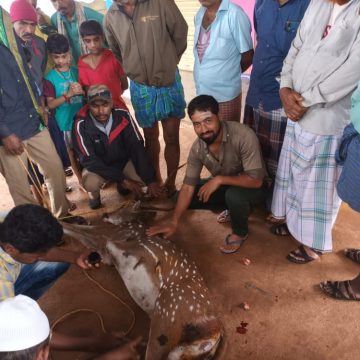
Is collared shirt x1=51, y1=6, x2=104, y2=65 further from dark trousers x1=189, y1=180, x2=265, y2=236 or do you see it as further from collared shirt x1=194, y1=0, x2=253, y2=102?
dark trousers x1=189, y1=180, x2=265, y2=236

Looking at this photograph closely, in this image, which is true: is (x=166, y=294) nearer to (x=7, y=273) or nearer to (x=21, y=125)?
(x=7, y=273)

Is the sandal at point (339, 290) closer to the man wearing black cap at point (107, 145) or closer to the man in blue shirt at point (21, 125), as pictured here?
the man wearing black cap at point (107, 145)

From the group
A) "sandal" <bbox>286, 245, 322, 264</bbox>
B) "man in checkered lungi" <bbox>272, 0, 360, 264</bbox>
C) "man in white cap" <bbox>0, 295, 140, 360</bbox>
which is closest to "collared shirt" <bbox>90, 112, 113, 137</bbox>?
"man in checkered lungi" <bbox>272, 0, 360, 264</bbox>

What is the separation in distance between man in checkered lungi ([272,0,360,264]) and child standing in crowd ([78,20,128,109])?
6.41 feet

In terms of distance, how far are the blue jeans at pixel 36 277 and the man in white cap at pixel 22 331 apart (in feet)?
3.63

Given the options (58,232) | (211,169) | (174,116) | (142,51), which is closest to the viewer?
(58,232)

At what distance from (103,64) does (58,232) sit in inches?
87.6

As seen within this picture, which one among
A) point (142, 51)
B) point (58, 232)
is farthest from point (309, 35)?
point (58, 232)

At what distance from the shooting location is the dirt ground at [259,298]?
2.20 m

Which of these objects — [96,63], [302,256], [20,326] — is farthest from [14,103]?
[302,256]

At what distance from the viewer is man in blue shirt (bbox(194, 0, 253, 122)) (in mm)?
2967

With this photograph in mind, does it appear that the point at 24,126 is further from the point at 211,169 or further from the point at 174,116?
the point at 211,169

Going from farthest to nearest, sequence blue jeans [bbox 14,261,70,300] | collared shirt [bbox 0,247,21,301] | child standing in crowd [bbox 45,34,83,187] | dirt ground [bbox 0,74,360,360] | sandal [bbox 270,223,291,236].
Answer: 1. child standing in crowd [bbox 45,34,83,187]
2. sandal [bbox 270,223,291,236]
3. blue jeans [bbox 14,261,70,300]
4. dirt ground [bbox 0,74,360,360]
5. collared shirt [bbox 0,247,21,301]

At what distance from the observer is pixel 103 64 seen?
360 centimetres
